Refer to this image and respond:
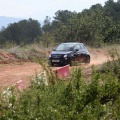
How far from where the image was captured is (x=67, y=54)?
81.7ft

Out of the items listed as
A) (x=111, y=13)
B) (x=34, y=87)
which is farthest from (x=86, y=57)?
(x=111, y=13)

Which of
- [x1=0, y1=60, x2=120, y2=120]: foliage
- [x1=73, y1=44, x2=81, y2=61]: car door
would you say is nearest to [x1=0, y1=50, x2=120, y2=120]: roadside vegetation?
[x1=0, y1=60, x2=120, y2=120]: foliage

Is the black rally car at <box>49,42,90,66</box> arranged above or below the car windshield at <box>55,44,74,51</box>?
below

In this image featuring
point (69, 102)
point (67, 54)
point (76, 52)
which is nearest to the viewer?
point (69, 102)

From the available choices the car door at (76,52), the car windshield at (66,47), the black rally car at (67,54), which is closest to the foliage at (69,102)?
the black rally car at (67,54)

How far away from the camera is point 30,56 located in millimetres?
31750

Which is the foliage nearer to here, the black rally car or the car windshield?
the black rally car

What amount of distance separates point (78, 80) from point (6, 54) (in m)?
25.8

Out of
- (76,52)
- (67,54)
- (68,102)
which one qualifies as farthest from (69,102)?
(76,52)

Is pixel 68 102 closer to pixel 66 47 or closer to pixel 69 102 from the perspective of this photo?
pixel 69 102

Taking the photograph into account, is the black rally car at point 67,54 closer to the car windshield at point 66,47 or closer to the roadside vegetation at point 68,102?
the car windshield at point 66,47

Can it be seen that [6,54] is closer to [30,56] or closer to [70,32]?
[30,56]

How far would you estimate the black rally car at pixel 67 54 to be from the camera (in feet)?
81.5

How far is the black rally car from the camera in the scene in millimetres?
24828
